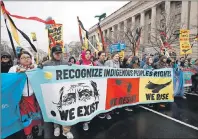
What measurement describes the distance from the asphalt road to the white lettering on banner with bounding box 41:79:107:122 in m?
0.48

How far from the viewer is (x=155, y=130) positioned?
162 inches

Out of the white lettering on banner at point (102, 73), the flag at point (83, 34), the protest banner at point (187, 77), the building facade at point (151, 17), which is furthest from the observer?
the building facade at point (151, 17)

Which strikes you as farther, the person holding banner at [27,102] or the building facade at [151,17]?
the building facade at [151,17]

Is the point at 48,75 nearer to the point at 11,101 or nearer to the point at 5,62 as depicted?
the point at 11,101

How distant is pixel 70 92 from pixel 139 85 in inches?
97.1

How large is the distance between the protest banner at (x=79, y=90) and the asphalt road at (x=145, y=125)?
A: 0.35 metres

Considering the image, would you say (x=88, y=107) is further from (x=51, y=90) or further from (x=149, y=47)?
(x=149, y=47)

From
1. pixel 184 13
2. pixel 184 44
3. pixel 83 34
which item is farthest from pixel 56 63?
pixel 184 13

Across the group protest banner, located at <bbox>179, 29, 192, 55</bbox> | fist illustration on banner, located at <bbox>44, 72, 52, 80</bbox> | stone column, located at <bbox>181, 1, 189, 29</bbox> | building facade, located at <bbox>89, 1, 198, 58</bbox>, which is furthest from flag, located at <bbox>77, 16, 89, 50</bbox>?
stone column, located at <bbox>181, 1, 189, 29</bbox>

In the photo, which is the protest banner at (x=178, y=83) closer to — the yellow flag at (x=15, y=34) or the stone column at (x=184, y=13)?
the yellow flag at (x=15, y=34)

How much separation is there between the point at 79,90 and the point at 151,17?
132ft

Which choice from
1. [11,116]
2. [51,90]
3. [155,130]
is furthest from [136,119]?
[11,116]

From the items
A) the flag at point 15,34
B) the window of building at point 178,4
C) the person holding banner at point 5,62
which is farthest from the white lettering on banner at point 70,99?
the window of building at point 178,4

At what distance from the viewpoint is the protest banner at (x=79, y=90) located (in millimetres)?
3648
